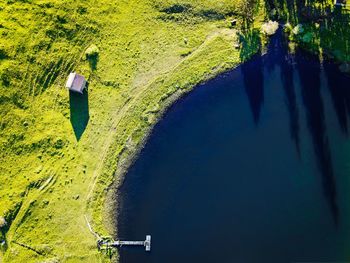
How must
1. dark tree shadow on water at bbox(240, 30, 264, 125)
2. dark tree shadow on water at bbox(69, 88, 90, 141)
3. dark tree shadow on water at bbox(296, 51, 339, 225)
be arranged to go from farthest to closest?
1. dark tree shadow on water at bbox(240, 30, 264, 125)
2. dark tree shadow on water at bbox(69, 88, 90, 141)
3. dark tree shadow on water at bbox(296, 51, 339, 225)

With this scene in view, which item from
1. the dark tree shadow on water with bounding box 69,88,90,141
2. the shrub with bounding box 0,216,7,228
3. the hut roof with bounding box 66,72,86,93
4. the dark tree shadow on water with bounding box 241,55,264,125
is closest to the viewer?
the shrub with bounding box 0,216,7,228

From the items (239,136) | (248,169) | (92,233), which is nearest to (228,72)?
(239,136)

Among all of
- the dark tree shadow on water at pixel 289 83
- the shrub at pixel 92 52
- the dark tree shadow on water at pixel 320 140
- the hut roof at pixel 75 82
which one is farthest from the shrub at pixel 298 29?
the hut roof at pixel 75 82

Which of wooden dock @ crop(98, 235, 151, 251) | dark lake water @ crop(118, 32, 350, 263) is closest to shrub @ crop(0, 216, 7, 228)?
wooden dock @ crop(98, 235, 151, 251)

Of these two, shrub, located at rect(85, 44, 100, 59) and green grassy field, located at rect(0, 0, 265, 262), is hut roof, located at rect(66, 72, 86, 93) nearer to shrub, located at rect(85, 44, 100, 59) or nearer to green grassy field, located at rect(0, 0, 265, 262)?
green grassy field, located at rect(0, 0, 265, 262)

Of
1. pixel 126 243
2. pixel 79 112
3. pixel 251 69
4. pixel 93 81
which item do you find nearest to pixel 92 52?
pixel 93 81

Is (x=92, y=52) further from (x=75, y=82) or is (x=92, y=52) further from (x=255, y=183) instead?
(x=255, y=183)

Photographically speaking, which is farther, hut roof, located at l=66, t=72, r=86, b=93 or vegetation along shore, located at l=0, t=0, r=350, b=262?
vegetation along shore, located at l=0, t=0, r=350, b=262
